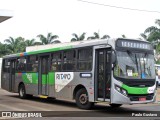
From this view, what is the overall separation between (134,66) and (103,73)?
4.36 ft

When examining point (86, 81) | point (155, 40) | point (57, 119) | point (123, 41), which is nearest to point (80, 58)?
point (86, 81)

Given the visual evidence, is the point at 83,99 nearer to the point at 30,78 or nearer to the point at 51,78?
the point at 51,78

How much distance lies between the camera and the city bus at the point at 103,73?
41.7ft

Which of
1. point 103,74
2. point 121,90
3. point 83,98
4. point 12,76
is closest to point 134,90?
point 121,90

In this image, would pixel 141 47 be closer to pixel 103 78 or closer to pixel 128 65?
pixel 128 65

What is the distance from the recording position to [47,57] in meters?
17.2

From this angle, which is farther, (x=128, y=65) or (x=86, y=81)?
(x=86, y=81)

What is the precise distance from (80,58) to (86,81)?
1227 millimetres

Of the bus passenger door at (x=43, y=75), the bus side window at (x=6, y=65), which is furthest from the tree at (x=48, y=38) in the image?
the bus passenger door at (x=43, y=75)

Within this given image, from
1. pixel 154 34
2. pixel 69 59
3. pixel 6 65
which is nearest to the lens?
pixel 69 59

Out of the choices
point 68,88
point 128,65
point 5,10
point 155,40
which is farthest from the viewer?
point 155,40

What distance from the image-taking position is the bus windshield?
1273cm

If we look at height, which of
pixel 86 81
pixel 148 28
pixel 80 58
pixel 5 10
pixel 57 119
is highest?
pixel 148 28

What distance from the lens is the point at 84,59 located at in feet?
47.1
